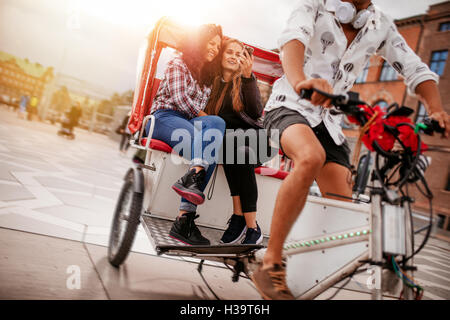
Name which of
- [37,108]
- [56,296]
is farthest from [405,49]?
[37,108]

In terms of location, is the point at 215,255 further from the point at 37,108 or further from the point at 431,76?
the point at 37,108

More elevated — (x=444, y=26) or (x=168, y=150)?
(x=444, y=26)

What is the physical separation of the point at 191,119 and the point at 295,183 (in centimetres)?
135

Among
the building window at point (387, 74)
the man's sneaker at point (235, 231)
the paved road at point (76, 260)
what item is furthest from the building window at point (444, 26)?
the man's sneaker at point (235, 231)

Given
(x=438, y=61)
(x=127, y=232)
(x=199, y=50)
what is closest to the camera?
(x=127, y=232)

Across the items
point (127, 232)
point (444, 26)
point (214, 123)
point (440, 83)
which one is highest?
point (444, 26)

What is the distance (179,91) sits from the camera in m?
2.56

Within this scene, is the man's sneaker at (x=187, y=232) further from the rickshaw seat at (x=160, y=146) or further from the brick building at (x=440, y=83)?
the brick building at (x=440, y=83)

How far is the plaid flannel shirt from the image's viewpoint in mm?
2562

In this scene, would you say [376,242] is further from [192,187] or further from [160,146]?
[160,146]

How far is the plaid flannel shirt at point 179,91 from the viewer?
2562 millimetres

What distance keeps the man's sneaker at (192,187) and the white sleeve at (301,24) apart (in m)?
0.97

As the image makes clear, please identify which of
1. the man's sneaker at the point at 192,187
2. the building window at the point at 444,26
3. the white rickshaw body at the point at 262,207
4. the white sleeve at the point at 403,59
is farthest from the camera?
the building window at the point at 444,26

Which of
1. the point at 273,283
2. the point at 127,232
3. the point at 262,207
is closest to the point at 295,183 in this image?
the point at 273,283
